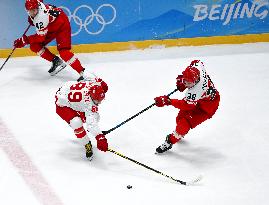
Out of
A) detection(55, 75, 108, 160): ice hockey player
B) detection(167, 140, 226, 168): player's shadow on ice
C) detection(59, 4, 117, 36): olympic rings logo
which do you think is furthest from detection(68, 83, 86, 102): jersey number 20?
detection(59, 4, 117, 36): olympic rings logo

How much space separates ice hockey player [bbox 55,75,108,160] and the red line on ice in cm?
45

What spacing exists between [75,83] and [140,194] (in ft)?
3.28

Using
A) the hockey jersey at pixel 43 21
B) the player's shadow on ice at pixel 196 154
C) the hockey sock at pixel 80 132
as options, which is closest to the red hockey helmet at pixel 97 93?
the hockey sock at pixel 80 132

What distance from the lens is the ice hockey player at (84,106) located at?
12.4 ft

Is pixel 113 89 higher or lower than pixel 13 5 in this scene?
lower

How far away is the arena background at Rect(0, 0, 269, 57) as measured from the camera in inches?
235

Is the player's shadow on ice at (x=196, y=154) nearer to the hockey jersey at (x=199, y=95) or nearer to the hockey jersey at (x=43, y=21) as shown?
→ the hockey jersey at (x=199, y=95)

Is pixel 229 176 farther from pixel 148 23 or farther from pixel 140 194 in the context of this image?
pixel 148 23

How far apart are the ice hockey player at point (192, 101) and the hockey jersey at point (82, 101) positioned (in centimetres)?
54

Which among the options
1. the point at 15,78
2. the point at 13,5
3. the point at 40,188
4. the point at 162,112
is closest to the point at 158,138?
the point at 162,112

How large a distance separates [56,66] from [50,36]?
1.10 feet

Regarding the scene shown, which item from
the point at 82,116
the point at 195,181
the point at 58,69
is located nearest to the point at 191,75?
the point at 195,181

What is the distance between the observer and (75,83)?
3992mm

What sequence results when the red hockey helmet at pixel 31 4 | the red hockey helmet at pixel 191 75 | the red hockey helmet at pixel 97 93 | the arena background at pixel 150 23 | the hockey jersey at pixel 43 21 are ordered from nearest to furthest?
the red hockey helmet at pixel 97 93, the red hockey helmet at pixel 191 75, the red hockey helmet at pixel 31 4, the hockey jersey at pixel 43 21, the arena background at pixel 150 23
